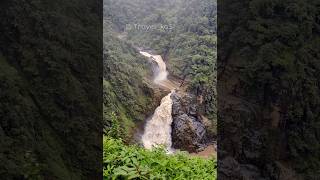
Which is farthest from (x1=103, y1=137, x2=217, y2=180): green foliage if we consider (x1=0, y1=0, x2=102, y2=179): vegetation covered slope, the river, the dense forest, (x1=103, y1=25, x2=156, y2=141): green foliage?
the river

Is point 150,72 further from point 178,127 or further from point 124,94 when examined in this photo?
point 178,127

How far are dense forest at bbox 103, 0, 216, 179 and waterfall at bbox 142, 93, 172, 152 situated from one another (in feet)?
0.88

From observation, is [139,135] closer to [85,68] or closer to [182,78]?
[182,78]

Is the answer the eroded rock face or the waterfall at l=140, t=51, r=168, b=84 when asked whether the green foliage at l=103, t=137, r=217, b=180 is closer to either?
the eroded rock face

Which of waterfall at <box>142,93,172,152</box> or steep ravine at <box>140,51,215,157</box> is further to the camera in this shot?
steep ravine at <box>140,51,215,157</box>

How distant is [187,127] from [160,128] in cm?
99

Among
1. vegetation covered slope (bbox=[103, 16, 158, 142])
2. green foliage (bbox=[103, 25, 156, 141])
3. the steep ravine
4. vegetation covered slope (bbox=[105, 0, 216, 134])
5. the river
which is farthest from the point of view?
vegetation covered slope (bbox=[105, 0, 216, 134])

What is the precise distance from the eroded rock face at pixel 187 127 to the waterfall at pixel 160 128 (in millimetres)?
188

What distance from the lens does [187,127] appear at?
13266 millimetres

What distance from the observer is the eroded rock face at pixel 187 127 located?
13.0 meters

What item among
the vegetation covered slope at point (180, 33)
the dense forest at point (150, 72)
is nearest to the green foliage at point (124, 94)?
the dense forest at point (150, 72)

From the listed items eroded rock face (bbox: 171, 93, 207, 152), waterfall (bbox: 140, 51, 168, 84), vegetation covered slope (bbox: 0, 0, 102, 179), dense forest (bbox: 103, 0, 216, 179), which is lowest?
eroded rock face (bbox: 171, 93, 207, 152)

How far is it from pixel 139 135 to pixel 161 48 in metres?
8.38

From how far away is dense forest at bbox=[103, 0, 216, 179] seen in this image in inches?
249
